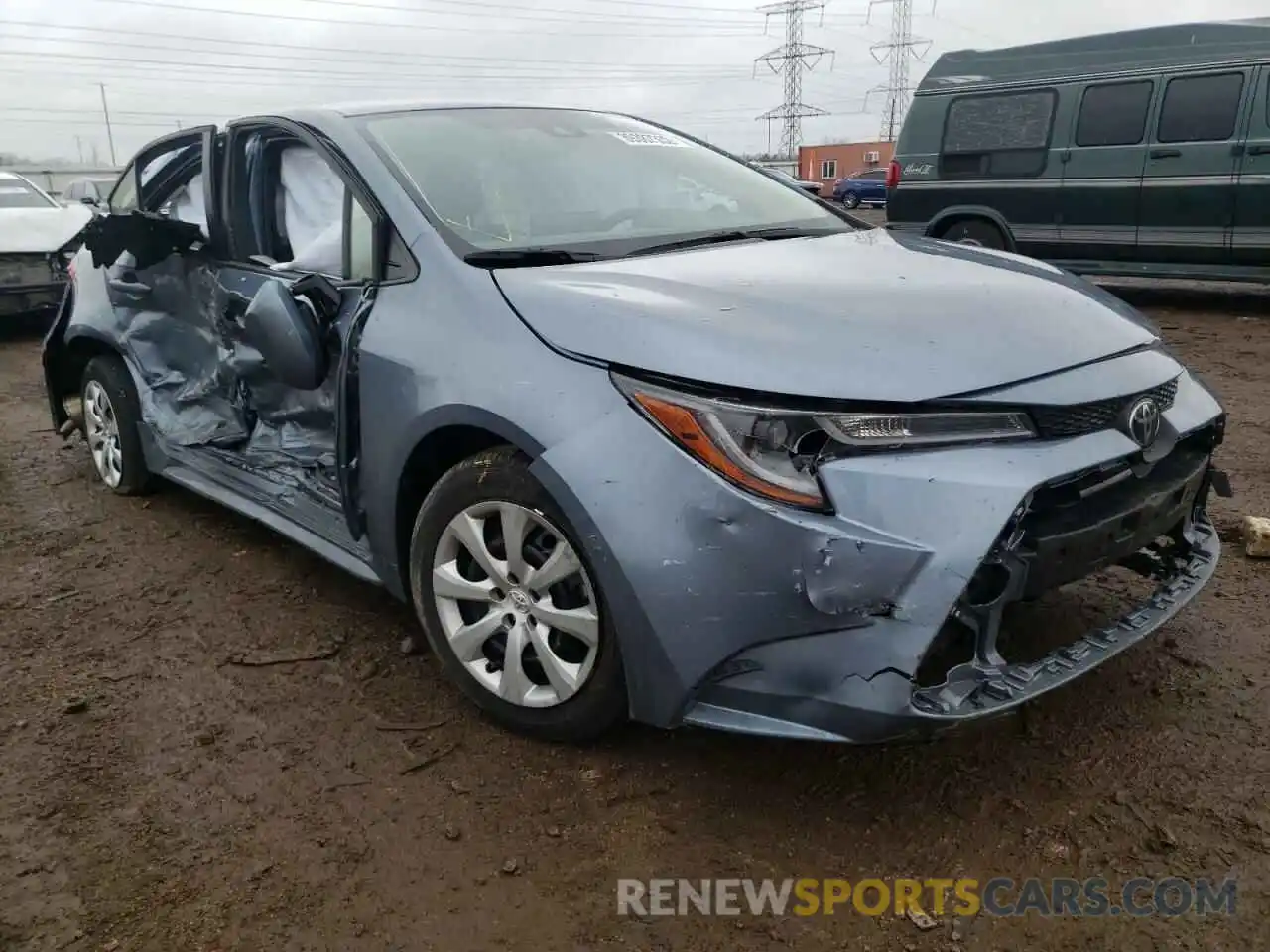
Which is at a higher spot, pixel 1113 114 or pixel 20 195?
pixel 1113 114

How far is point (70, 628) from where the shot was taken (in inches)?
127

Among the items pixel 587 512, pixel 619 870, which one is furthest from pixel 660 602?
pixel 619 870

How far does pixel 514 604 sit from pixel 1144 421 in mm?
1460

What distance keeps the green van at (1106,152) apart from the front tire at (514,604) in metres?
7.78

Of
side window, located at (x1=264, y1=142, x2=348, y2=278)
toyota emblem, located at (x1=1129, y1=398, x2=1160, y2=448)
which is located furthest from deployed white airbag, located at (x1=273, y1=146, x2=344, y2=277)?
toyota emblem, located at (x1=1129, y1=398, x2=1160, y2=448)

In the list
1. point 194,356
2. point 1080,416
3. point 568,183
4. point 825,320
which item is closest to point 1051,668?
point 1080,416

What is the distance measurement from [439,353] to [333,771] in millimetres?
1036

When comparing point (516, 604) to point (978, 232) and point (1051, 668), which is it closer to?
point (1051, 668)

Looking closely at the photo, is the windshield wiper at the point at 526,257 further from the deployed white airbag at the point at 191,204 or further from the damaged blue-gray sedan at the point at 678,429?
the deployed white airbag at the point at 191,204

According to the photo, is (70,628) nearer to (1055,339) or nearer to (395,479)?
(395,479)

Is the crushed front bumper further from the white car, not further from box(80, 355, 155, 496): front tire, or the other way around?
the white car

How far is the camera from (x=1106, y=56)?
336 inches

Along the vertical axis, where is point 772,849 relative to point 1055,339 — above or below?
below

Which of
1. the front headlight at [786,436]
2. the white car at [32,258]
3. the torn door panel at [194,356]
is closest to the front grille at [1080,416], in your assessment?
the front headlight at [786,436]
